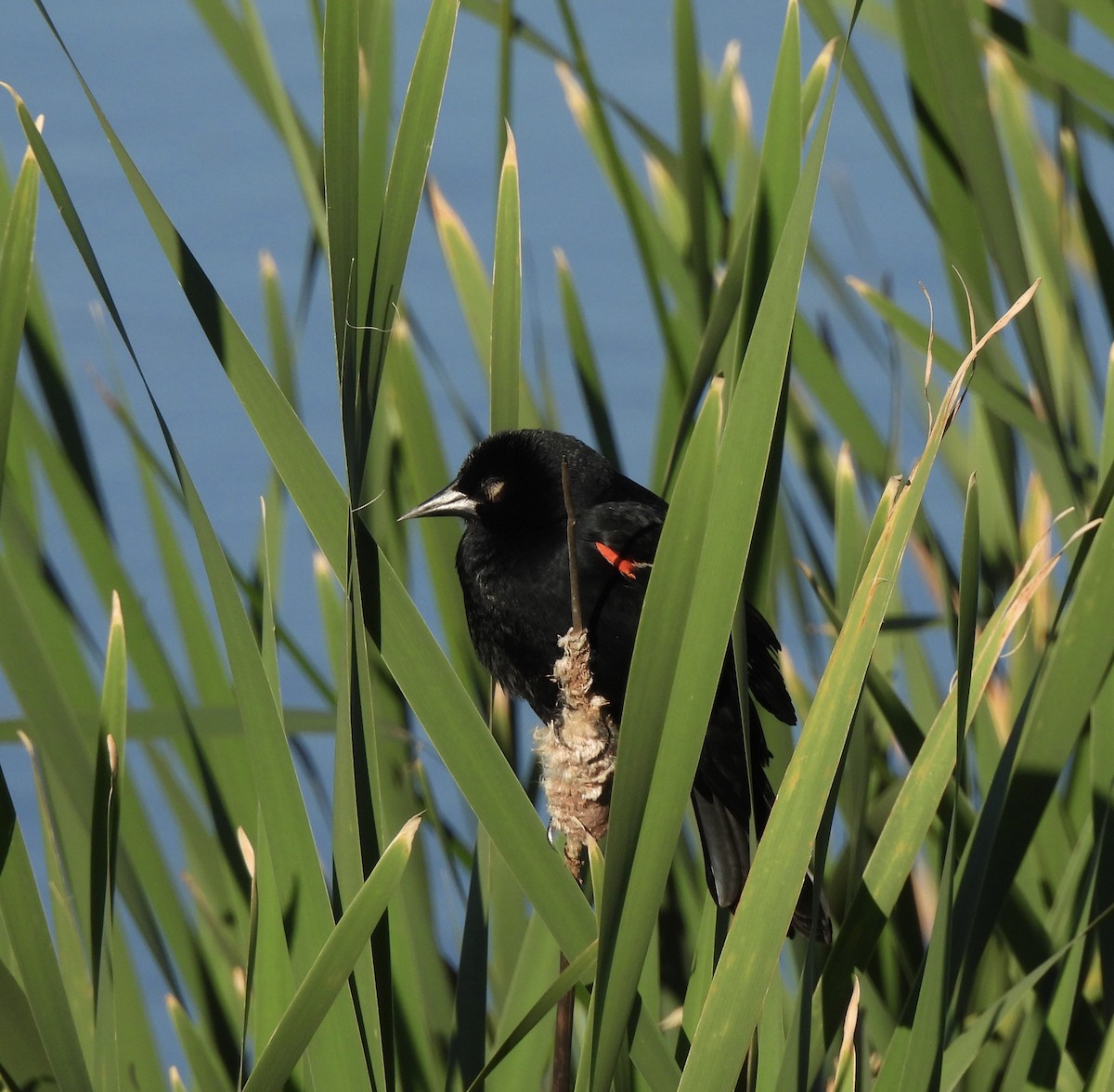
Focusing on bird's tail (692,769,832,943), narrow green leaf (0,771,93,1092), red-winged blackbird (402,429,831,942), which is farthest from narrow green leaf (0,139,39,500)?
bird's tail (692,769,832,943)

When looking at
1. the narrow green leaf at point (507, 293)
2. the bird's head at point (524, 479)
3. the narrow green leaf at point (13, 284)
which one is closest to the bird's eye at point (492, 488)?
the bird's head at point (524, 479)

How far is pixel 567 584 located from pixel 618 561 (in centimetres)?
6

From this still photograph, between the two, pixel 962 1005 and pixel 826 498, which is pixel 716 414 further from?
pixel 826 498

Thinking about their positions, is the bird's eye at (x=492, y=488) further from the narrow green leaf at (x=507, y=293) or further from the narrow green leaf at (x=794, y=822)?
the narrow green leaf at (x=794, y=822)

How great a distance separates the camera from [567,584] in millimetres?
1044

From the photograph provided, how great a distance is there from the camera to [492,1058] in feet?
1.73

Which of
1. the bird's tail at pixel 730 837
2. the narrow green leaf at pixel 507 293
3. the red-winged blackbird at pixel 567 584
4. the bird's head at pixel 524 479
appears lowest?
the bird's tail at pixel 730 837

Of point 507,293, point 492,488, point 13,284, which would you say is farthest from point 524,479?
point 13,284

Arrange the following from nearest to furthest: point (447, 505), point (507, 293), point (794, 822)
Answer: point (794, 822), point (507, 293), point (447, 505)

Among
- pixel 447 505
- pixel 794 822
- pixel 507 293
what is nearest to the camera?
pixel 794 822

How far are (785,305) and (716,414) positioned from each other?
0.16 ft

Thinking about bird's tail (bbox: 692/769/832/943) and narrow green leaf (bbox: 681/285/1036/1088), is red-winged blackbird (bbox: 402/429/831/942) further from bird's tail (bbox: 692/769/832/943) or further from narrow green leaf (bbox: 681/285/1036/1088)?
narrow green leaf (bbox: 681/285/1036/1088)

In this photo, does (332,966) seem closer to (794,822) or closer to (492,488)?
(794,822)

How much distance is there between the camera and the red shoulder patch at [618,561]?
1.00 metres
